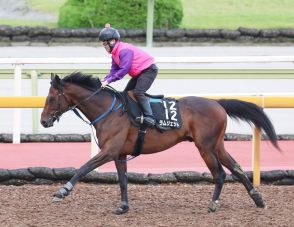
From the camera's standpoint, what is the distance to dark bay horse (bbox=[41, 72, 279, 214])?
8.60 metres

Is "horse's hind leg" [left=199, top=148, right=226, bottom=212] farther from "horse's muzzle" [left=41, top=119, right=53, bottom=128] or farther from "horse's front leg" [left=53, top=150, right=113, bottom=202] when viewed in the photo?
"horse's muzzle" [left=41, top=119, right=53, bottom=128]

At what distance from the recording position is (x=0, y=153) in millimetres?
11570

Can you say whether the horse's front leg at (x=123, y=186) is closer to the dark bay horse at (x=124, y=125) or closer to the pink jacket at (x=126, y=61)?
the dark bay horse at (x=124, y=125)

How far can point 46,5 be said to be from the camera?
27.1m

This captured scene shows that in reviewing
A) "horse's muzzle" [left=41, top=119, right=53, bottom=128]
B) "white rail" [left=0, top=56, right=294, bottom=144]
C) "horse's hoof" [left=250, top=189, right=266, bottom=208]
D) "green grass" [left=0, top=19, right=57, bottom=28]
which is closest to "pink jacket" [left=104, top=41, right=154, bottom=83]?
"horse's muzzle" [left=41, top=119, right=53, bottom=128]

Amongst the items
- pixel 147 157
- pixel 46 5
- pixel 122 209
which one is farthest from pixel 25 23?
pixel 122 209

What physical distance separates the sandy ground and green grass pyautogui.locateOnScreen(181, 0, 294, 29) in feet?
46.1

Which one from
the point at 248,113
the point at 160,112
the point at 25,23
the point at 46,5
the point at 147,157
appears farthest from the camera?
the point at 46,5

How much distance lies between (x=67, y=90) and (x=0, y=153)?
3157mm

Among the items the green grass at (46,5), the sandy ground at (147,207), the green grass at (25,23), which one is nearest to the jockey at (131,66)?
the sandy ground at (147,207)

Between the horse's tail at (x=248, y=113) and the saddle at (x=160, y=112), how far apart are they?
1.95 feet

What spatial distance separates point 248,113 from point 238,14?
57.9 feet

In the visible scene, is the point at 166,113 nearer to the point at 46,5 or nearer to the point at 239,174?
the point at 239,174

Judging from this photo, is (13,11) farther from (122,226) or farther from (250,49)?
(122,226)
